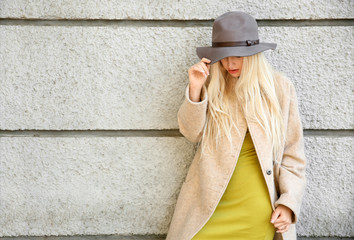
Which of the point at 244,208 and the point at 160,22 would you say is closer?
the point at 244,208

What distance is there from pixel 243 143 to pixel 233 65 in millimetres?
463

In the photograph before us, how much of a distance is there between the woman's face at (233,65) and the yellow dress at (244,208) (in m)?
0.36

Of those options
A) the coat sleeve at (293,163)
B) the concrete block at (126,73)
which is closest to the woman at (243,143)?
the coat sleeve at (293,163)

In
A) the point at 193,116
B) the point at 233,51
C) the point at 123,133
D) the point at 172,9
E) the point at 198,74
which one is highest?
the point at 172,9

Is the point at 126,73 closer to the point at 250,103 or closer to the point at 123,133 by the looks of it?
the point at 123,133

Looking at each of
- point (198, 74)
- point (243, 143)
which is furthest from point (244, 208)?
point (198, 74)

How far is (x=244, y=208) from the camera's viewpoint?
2135mm

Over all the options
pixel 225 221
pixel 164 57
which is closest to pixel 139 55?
pixel 164 57

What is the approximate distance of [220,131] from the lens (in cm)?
222

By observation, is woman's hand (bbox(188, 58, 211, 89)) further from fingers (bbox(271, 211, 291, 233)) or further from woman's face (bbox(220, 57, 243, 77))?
fingers (bbox(271, 211, 291, 233))

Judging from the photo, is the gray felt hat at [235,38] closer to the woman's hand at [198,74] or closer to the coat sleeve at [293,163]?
the woman's hand at [198,74]

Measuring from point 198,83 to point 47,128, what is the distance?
116cm

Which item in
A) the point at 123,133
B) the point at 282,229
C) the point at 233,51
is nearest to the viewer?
the point at 233,51

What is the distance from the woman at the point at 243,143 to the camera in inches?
82.7
